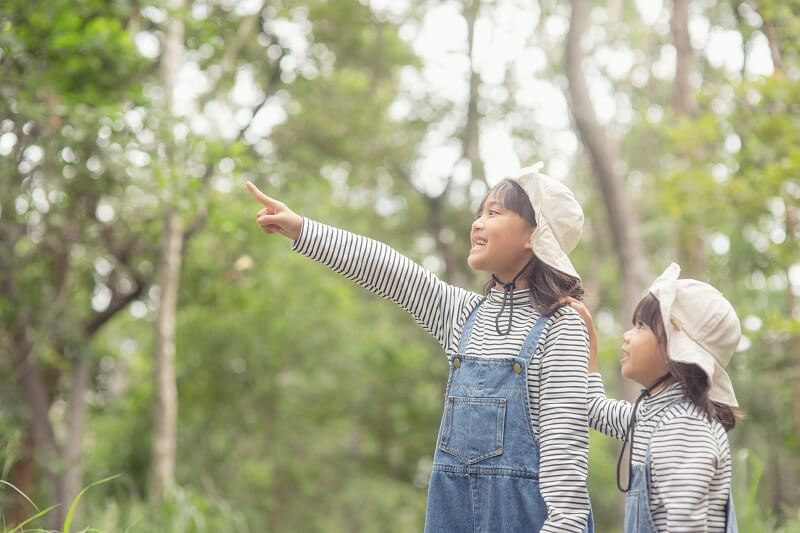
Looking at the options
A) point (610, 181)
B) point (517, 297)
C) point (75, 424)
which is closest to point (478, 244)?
point (517, 297)

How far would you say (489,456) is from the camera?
89.8 inches

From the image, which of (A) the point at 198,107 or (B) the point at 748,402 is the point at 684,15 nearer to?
(B) the point at 748,402

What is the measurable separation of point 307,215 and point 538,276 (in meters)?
10.1

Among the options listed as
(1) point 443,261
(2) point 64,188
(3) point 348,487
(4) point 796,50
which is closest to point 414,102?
(1) point 443,261

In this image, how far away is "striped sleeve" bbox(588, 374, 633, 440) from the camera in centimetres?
247

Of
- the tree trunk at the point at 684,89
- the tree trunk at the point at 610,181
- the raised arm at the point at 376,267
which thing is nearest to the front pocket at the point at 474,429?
the raised arm at the point at 376,267

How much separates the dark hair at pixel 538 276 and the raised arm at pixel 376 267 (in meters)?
0.17

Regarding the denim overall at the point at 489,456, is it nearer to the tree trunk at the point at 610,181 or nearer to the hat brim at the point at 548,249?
the hat brim at the point at 548,249

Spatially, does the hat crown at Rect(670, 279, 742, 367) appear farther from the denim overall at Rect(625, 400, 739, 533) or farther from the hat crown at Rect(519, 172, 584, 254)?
the hat crown at Rect(519, 172, 584, 254)

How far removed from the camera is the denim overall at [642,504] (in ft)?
7.09

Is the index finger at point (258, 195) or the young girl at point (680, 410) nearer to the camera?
the young girl at point (680, 410)

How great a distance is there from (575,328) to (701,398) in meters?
Result: 0.32

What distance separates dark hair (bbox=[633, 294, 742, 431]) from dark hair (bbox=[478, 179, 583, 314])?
0.61 feet

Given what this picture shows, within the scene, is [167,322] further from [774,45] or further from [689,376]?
[689,376]
